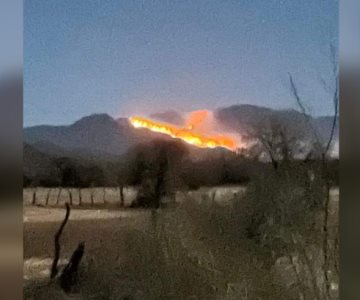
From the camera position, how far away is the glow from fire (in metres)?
1.83

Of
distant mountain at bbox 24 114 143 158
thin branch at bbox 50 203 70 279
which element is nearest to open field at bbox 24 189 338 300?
thin branch at bbox 50 203 70 279

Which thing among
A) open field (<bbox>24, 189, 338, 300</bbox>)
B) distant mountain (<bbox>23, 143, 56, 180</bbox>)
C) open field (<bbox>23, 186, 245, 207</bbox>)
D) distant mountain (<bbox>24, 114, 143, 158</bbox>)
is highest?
distant mountain (<bbox>24, 114, 143, 158</bbox>)

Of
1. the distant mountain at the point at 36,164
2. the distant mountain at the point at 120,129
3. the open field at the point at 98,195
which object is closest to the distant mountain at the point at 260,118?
the distant mountain at the point at 120,129

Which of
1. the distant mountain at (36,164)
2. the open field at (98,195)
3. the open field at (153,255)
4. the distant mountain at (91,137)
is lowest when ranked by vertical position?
the open field at (153,255)

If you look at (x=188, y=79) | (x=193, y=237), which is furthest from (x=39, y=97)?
(x=193, y=237)

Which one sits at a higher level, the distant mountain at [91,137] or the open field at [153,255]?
the distant mountain at [91,137]

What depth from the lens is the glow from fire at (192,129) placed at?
6.01 ft

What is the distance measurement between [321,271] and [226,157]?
0.34 meters

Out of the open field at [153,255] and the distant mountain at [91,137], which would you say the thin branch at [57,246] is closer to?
the open field at [153,255]

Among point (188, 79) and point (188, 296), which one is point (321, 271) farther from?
point (188, 79)

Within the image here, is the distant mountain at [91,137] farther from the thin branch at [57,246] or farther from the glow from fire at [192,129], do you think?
the thin branch at [57,246]

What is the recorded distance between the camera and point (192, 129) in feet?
6.01

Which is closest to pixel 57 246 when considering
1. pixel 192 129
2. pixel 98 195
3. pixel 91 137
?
pixel 98 195

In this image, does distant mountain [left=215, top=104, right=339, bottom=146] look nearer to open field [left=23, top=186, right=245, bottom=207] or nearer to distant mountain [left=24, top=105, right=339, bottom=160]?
distant mountain [left=24, top=105, right=339, bottom=160]
